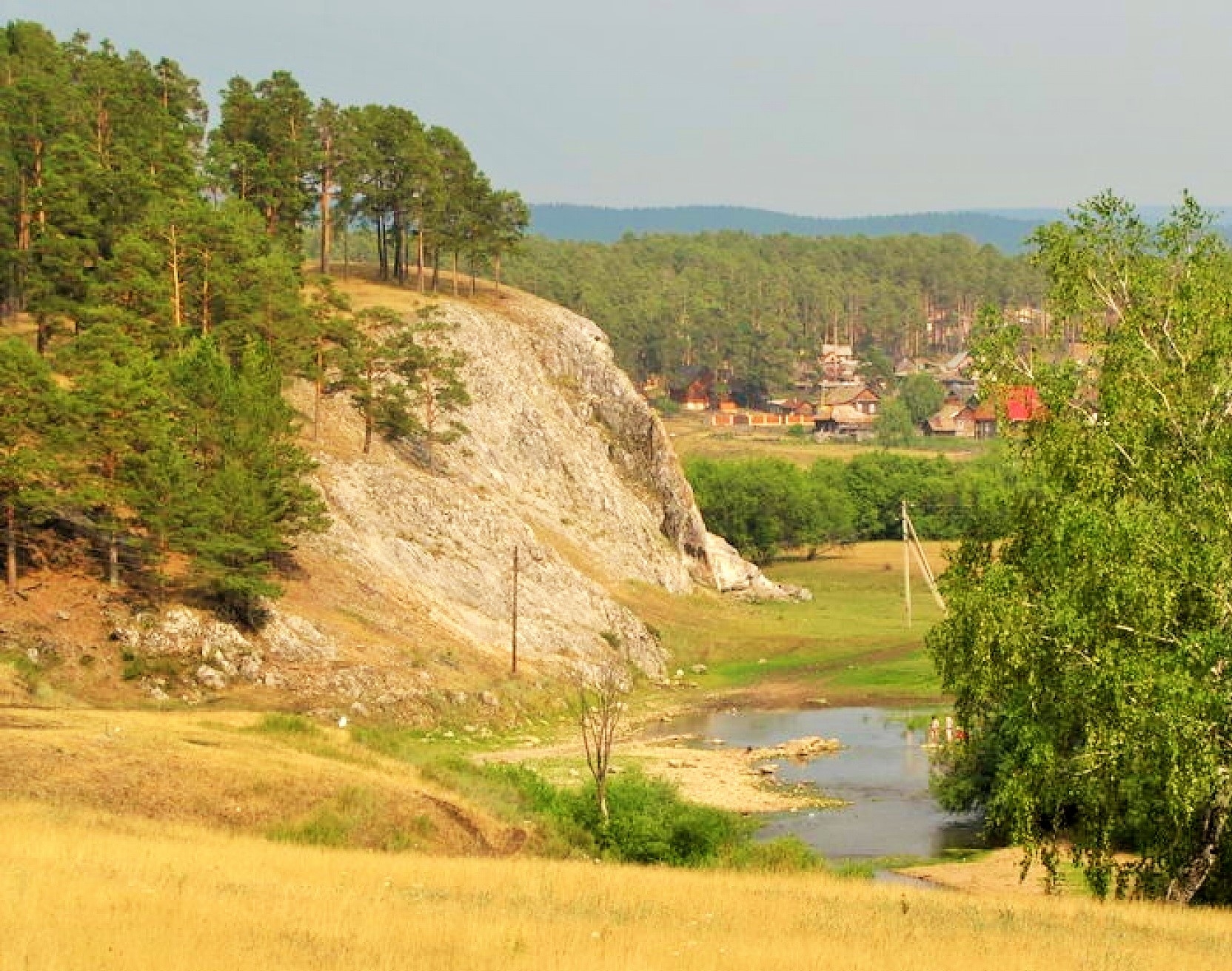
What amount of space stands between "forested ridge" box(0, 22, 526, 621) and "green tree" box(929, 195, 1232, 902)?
4230 centimetres

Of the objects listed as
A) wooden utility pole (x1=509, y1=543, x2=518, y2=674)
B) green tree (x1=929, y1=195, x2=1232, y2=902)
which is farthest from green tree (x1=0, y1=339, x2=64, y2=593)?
green tree (x1=929, y1=195, x2=1232, y2=902)

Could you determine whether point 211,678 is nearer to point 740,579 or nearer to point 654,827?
point 654,827

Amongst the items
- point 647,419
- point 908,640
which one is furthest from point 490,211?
point 908,640

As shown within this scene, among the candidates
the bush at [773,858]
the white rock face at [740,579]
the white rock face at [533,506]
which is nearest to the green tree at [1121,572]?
the bush at [773,858]

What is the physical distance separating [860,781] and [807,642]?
128 feet

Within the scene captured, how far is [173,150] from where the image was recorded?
10450 centimetres

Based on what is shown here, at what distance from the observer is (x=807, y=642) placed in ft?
358

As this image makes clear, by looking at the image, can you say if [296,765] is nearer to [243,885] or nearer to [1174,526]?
[243,885]

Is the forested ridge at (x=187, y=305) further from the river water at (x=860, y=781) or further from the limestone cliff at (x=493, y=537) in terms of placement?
the river water at (x=860, y=781)

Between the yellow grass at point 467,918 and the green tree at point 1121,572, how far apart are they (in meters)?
2.37

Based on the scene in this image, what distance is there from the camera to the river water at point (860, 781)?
5781 cm

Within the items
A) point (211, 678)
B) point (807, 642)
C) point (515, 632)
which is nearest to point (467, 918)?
point (211, 678)

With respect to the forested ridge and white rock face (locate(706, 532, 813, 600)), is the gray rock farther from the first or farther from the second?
white rock face (locate(706, 532, 813, 600))

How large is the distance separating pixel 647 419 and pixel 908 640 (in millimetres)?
31381
